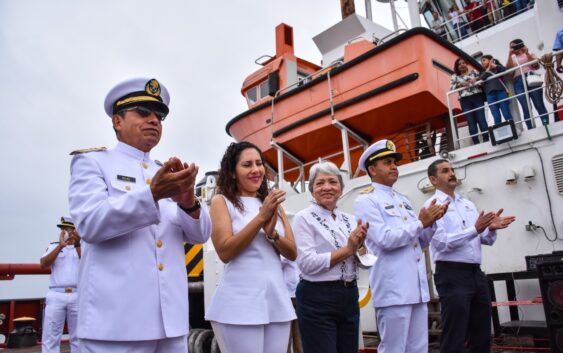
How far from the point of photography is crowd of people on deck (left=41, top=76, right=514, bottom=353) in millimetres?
1495

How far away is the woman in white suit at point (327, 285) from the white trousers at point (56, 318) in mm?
3478

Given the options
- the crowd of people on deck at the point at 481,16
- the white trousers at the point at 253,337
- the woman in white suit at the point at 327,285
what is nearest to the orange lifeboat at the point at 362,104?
the crowd of people on deck at the point at 481,16

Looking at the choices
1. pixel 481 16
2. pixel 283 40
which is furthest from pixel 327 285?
pixel 283 40

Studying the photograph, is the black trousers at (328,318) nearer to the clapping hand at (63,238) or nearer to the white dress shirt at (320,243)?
the white dress shirt at (320,243)

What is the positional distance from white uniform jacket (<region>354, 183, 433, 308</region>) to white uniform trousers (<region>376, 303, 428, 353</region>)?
0.06m

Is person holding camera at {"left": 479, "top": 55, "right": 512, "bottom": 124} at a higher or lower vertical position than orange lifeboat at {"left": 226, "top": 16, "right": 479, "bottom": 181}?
lower

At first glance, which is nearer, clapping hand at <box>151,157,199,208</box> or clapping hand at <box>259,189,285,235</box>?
clapping hand at <box>151,157,199,208</box>

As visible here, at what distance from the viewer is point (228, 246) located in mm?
2074

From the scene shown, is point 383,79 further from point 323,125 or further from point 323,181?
point 323,181

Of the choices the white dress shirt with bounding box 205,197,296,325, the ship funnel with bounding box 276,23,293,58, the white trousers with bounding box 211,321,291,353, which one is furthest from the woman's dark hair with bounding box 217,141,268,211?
the ship funnel with bounding box 276,23,293,58

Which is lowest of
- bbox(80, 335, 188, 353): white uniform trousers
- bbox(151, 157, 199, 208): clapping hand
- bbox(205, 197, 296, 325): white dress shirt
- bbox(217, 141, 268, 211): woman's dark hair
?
bbox(80, 335, 188, 353): white uniform trousers

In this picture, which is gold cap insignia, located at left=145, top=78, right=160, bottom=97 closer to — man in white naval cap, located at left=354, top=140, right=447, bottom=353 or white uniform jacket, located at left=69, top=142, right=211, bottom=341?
white uniform jacket, located at left=69, top=142, right=211, bottom=341

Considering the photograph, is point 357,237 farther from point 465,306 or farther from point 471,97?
point 471,97

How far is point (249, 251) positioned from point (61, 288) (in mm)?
4139
